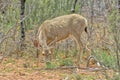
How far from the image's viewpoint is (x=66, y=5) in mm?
12961

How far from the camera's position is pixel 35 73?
8680 millimetres

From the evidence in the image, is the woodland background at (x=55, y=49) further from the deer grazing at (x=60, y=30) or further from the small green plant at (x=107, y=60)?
the deer grazing at (x=60, y=30)

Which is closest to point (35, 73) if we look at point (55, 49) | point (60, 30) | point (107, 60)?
point (107, 60)

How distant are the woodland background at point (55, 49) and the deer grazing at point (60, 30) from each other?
1.06 ft

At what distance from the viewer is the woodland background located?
7502mm

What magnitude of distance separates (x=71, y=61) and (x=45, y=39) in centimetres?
119

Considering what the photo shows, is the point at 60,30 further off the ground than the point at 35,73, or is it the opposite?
the point at 60,30

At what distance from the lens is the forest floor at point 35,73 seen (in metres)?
7.98

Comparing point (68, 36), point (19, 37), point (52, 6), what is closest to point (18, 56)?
point (19, 37)

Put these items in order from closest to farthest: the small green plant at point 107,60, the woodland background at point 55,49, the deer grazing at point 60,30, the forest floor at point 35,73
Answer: the small green plant at point 107,60 → the woodland background at point 55,49 → the forest floor at point 35,73 → the deer grazing at point 60,30

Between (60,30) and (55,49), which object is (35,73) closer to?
(60,30)

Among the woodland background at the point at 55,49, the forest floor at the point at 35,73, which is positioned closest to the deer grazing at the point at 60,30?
the woodland background at the point at 55,49

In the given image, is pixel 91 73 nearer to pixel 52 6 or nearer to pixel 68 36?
pixel 68 36

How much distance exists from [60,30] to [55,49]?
0.72 metres
